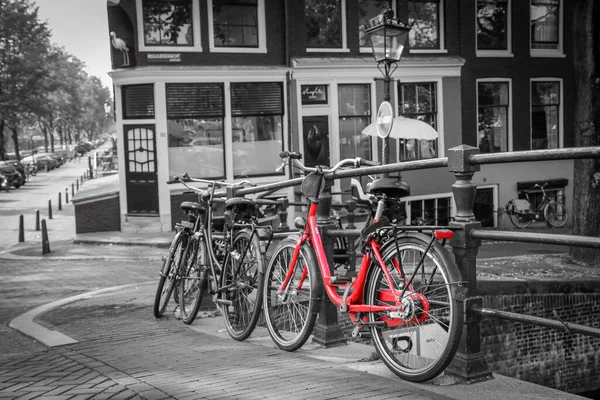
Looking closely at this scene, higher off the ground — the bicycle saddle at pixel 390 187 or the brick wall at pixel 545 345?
the bicycle saddle at pixel 390 187

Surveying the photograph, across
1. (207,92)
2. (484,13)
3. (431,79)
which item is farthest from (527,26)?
(207,92)

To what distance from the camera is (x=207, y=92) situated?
18891 millimetres

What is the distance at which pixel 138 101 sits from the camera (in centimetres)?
1844

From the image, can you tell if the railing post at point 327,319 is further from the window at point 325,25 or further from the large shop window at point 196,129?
the window at point 325,25

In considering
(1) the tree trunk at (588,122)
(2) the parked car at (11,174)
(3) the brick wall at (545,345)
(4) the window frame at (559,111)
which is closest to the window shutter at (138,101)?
(1) the tree trunk at (588,122)

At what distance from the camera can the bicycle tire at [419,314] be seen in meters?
3.53

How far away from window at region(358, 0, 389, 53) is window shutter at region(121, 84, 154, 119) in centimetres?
655

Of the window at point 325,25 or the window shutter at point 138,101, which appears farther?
the window at point 325,25

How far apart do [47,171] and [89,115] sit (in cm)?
5003

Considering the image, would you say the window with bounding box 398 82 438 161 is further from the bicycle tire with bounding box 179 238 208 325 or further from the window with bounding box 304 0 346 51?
the bicycle tire with bounding box 179 238 208 325

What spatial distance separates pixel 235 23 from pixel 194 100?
2.58 meters

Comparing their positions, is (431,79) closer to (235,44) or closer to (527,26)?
(527,26)

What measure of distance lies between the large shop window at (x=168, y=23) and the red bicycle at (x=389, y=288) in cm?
1457

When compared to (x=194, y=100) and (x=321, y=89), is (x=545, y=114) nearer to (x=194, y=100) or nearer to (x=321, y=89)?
(x=321, y=89)
